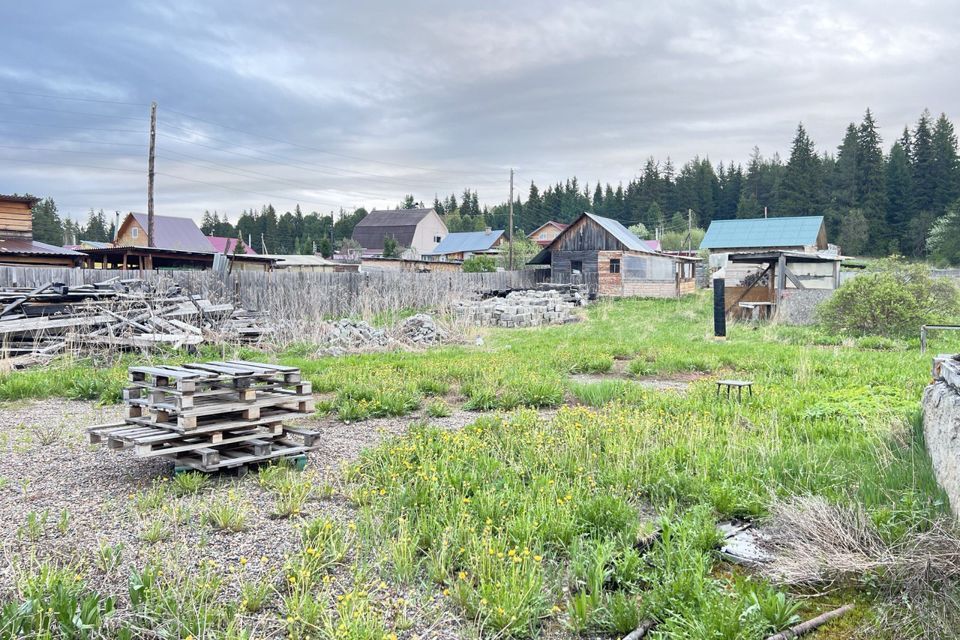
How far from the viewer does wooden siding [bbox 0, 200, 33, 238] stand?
2578 cm

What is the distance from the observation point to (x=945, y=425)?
15.6 ft

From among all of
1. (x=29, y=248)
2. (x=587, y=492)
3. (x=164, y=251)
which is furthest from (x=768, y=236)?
(x=587, y=492)

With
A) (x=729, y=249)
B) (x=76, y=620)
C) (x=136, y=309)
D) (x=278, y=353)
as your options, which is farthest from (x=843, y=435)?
(x=729, y=249)

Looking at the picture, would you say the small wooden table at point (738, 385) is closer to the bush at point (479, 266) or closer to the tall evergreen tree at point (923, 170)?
the bush at point (479, 266)

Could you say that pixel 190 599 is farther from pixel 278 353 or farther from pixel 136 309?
pixel 136 309

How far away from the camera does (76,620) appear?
126 inches

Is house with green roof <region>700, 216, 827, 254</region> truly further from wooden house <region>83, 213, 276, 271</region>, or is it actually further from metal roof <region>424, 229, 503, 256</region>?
wooden house <region>83, 213, 276, 271</region>

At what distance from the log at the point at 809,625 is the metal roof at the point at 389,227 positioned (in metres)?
75.8

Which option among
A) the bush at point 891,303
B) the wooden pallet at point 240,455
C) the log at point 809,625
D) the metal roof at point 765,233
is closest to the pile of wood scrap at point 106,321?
the wooden pallet at point 240,455

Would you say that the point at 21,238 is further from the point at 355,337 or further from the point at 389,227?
the point at 389,227

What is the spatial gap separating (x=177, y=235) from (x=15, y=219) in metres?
15.5

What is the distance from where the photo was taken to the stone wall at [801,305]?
1961cm

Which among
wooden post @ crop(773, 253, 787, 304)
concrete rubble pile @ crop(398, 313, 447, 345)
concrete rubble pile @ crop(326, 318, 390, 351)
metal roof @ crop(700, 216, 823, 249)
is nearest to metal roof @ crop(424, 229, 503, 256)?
metal roof @ crop(700, 216, 823, 249)

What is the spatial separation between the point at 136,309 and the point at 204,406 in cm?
1132
